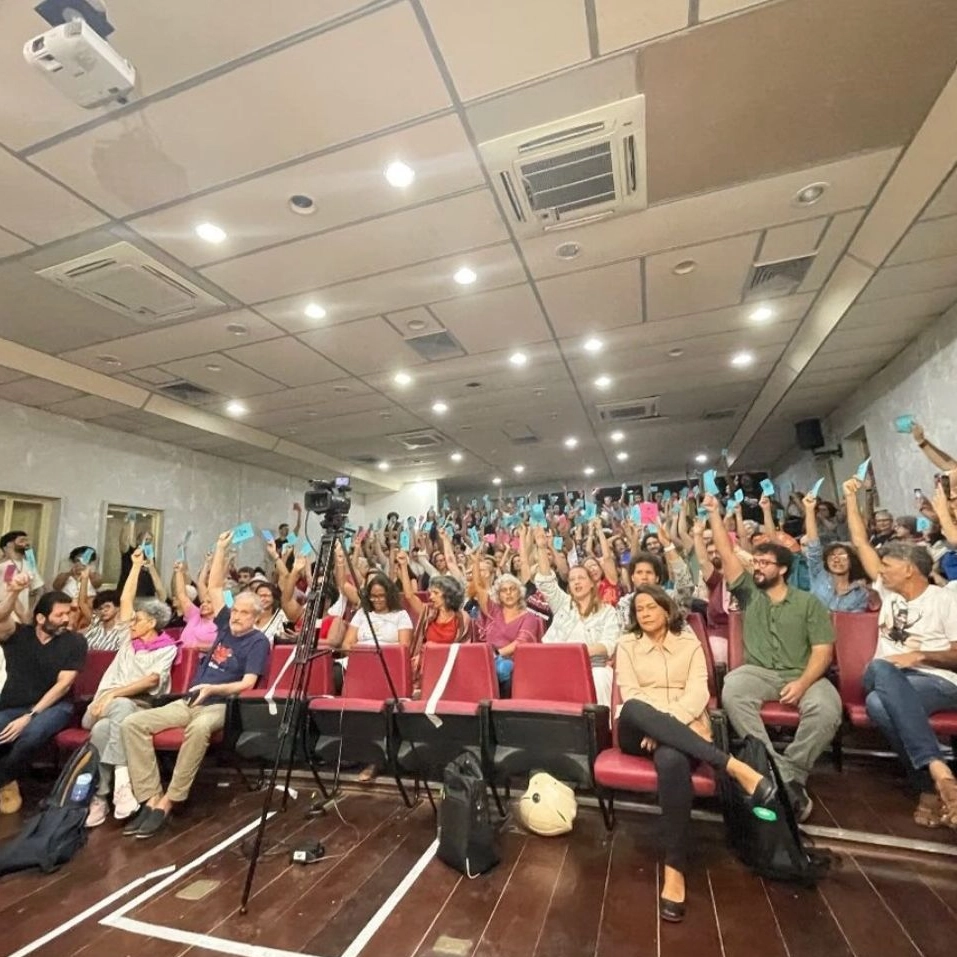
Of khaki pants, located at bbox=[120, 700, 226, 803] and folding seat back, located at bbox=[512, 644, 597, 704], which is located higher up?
folding seat back, located at bbox=[512, 644, 597, 704]

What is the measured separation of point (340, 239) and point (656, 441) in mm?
6345

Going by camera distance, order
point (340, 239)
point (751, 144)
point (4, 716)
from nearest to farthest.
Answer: point (751, 144) < point (4, 716) < point (340, 239)

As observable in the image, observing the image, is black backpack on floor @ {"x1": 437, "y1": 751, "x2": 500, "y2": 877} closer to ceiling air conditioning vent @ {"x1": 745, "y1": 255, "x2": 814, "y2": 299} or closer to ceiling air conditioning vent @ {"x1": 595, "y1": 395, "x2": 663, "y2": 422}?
ceiling air conditioning vent @ {"x1": 745, "y1": 255, "x2": 814, "y2": 299}

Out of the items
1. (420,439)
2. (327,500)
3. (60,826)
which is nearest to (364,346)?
(327,500)

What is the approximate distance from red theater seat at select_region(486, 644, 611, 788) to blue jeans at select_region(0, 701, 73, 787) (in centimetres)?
247

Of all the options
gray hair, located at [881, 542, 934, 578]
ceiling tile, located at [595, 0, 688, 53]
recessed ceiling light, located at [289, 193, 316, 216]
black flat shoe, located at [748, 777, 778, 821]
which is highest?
recessed ceiling light, located at [289, 193, 316, 216]

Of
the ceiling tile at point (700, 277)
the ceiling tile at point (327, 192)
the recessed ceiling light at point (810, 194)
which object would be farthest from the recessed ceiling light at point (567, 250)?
the recessed ceiling light at point (810, 194)

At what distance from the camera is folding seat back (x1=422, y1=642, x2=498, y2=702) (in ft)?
8.55

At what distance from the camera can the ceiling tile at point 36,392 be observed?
4629mm

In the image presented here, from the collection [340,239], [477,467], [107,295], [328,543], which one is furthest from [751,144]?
[477,467]

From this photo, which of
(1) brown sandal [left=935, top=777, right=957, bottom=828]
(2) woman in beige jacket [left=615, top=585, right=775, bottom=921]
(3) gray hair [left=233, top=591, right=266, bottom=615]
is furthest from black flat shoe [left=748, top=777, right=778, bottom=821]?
(3) gray hair [left=233, top=591, right=266, bottom=615]

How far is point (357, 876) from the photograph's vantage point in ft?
6.43

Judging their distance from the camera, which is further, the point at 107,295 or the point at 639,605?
the point at 107,295

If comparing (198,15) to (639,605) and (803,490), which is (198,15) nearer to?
(639,605)
